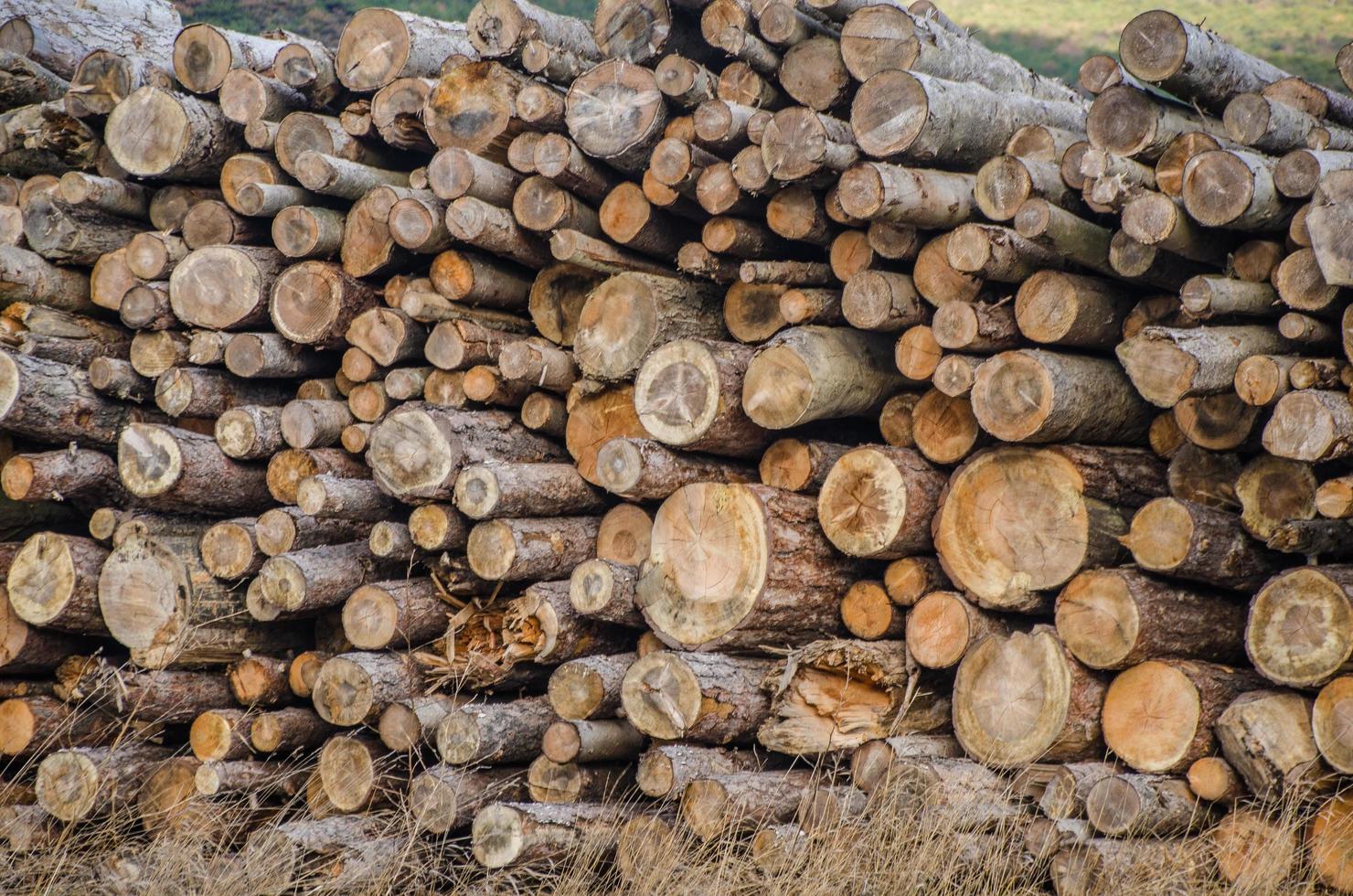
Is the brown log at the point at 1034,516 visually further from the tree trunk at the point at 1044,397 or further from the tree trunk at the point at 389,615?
the tree trunk at the point at 389,615

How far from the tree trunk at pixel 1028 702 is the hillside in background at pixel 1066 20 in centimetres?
1577

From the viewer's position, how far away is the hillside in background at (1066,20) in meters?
17.8

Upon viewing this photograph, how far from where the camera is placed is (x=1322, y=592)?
3.63 metres

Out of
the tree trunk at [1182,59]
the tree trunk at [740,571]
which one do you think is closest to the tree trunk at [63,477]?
the tree trunk at [740,571]

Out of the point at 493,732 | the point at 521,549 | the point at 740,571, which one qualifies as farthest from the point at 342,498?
the point at 740,571

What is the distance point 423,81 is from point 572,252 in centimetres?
113

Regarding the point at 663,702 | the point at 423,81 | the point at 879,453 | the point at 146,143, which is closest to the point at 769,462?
the point at 879,453

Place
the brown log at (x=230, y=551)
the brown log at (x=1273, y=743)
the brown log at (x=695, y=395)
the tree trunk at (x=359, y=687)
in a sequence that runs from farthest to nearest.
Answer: the brown log at (x=230, y=551)
the tree trunk at (x=359, y=687)
the brown log at (x=695, y=395)
the brown log at (x=1273, y=743)

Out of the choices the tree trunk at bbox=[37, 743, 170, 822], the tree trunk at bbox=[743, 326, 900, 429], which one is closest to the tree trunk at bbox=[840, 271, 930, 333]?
the tree trunk at bbox=[743, 326, 900, 429]

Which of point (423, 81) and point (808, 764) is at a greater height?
point (423, 81)

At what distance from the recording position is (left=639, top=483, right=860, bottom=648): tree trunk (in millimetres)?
4484

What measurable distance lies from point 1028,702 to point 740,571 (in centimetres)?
111

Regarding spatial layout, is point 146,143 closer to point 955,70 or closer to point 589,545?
point 589,545

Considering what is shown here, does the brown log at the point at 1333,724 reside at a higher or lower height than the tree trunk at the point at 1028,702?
higher
